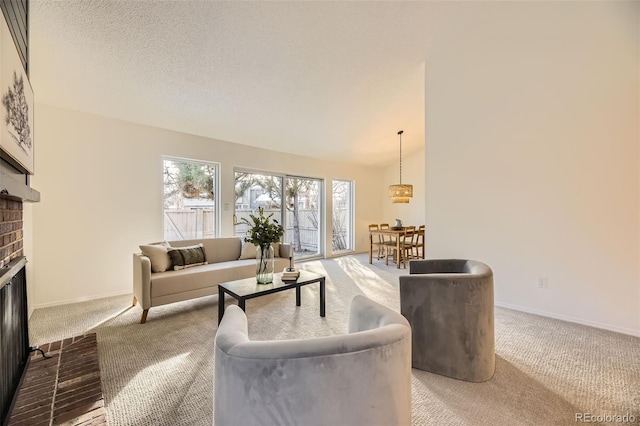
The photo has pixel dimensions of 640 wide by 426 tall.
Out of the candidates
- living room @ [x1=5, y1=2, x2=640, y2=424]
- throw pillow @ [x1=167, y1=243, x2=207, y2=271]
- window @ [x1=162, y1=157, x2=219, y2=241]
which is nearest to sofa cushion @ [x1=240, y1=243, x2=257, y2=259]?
throw pillow @ [x1=167, y1=243, x2=207, y2=271]

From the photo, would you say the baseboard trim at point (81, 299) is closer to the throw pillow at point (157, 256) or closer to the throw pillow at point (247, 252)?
the throw pillow at point (157, 256)

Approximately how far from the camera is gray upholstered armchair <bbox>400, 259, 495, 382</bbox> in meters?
1.90

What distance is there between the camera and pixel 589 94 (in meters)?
2.88

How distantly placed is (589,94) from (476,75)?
1.16m

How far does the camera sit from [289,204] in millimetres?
6082

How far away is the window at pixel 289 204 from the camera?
531 centimetres

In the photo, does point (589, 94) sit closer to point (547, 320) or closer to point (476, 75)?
point (476, 75)

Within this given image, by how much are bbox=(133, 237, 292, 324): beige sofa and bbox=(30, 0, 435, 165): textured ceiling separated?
1845 mm

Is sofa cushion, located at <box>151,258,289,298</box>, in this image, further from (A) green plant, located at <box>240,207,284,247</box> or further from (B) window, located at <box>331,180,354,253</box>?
(B) window, located at <box>331,180,354,253</box>

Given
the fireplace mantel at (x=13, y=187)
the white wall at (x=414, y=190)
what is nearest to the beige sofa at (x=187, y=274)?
the fireplace mantel at (x=13, y=187)

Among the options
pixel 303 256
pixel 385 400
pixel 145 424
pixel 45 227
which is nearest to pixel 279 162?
pixel 303 256

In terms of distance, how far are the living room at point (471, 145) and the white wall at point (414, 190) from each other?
11.2ft

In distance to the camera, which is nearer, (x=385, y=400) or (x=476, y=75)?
(x=385, y=400)

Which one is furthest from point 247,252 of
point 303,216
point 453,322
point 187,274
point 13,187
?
point 453,322
